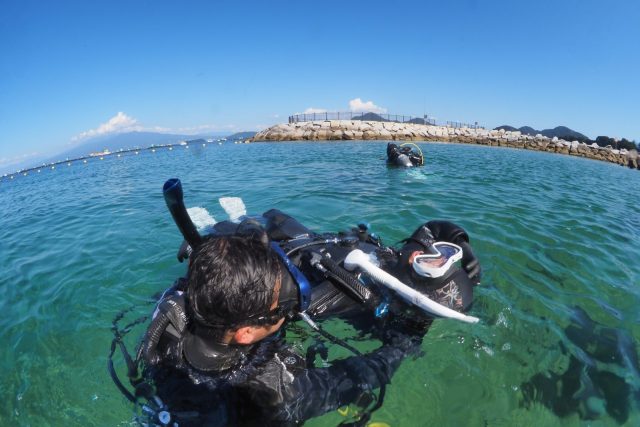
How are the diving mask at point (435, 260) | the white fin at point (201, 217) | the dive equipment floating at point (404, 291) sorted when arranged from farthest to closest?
the white fin at point (201, 217), the diving mask at point (435, 260), the dive equipment floating at point (404, 291)

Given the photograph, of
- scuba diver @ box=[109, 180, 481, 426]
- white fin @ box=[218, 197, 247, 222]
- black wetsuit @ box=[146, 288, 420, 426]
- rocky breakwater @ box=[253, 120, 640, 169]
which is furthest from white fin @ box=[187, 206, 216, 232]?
rocky breakwater @ box=[253, 120, 640, 169]

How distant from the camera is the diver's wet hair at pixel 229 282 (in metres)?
1.57

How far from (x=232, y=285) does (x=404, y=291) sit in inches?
46.9

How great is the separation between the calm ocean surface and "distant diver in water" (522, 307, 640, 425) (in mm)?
12

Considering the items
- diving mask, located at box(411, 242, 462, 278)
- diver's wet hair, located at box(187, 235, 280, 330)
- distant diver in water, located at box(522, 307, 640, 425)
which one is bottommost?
distant diver in water, located at box(522, 307, 640, 425)

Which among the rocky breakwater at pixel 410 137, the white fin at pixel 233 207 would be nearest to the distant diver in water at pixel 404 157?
the white fin at pixel 233 207

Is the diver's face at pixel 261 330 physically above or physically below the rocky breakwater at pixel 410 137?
below

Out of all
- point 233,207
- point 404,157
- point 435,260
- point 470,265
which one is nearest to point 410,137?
point 404,157

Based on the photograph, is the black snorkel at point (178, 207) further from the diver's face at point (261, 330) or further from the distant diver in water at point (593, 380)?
the distant diver in water at point (593, 380)

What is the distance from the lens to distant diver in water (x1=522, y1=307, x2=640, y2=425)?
280cm

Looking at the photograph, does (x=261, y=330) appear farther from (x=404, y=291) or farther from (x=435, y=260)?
(x=435, y=260)

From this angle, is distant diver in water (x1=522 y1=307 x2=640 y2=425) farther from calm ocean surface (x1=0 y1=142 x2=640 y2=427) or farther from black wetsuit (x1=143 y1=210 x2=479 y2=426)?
black wetsuit (x1=143 y1=210 x2=479 y2=426)

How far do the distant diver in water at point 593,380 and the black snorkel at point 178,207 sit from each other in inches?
127

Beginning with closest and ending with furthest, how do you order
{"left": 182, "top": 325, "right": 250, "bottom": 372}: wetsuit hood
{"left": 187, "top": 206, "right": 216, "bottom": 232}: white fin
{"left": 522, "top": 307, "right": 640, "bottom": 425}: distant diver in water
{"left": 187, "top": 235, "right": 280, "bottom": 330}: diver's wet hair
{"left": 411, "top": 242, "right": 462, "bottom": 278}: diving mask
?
{"left": 187, "top": 235, "right": 280, "bottom": 330}: diver's wet hair
{"left": 182, "top": 325, "right": 250, "bottom": 372}: wetsuit hood
{"left": 411, "top": 242, "right": 462, "bottom": 278}: diving mask
{"left": 522, "top": 307, "right": 640, "bottom": 425}: distant diver in water
{"left": 187, "top": 206, "right": 216, "bottom": 232}: white fin
